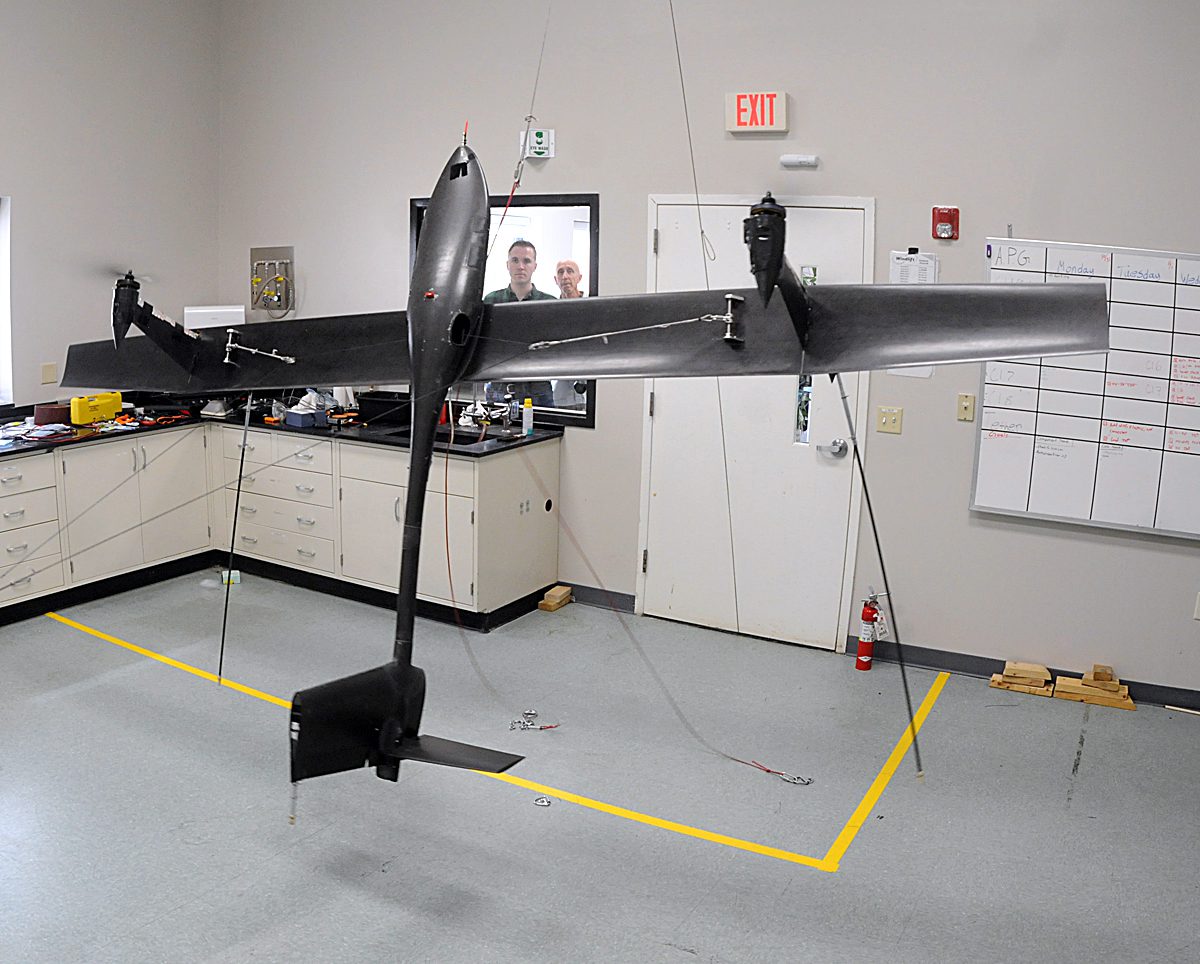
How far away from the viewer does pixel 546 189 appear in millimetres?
5570

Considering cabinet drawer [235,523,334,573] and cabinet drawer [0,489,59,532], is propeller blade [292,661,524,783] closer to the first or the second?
cabinet drawer [235,523,334,573]

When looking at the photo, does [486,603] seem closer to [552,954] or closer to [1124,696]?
[552,954]

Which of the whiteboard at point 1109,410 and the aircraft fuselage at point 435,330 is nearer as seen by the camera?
the aircraft fuselage at point 435,330

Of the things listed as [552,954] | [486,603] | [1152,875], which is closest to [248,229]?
[486,603]

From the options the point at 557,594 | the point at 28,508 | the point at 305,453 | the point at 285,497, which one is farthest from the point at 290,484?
the point at 557,594

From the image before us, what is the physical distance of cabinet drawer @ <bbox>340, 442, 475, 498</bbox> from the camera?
5.23 meters

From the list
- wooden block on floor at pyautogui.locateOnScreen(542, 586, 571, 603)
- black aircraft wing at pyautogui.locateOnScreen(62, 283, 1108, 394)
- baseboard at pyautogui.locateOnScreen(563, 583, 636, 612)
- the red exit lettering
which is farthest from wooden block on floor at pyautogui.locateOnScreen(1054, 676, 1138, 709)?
black aircraft wing at pyautogui.locateOnScreen(62, 283, 1108, 394)

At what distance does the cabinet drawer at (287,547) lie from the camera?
578cm

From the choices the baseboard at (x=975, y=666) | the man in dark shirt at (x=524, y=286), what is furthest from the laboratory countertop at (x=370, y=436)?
the baseboard at (x=975, y=666)

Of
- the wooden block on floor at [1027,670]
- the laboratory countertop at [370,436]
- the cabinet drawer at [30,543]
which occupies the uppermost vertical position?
the laboratory countertop at [370,436]

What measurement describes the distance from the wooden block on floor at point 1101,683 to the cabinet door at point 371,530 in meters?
3.24

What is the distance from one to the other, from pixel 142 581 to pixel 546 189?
3013 mm

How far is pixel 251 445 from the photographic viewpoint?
5.98 metres

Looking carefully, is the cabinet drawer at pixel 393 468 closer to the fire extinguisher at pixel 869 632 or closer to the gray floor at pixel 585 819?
the gray floor at pixel 585 819
